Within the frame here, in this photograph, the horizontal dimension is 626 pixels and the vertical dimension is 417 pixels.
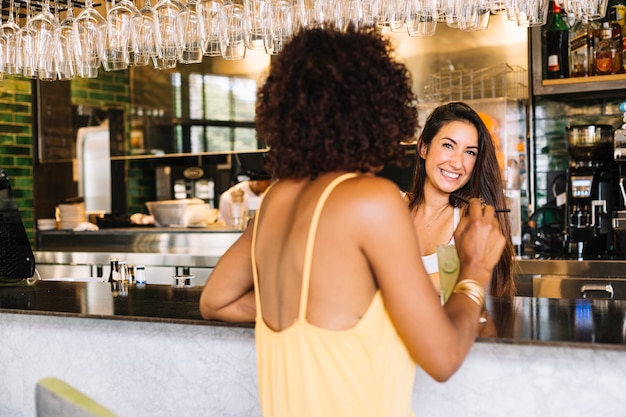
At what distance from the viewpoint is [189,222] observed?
18.9ft

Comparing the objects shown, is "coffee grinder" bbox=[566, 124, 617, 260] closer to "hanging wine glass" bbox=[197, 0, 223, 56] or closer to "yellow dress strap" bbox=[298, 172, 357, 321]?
"hanging wine glass" bbox=[197, 0, 223, 56]

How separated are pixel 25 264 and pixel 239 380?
125cm

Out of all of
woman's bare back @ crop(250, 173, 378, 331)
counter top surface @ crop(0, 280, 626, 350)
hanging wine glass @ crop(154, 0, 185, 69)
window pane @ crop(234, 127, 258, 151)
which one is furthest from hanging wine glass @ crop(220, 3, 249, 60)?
window pane @ crop(234, 127, 258, 151)

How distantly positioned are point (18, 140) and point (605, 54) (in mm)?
4331

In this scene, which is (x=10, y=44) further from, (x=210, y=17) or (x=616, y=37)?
(x=616, y=37)

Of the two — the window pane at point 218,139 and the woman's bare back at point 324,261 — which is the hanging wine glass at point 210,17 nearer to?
the woman's bare back at point 324,261

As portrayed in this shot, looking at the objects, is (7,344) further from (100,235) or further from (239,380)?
(100,235)

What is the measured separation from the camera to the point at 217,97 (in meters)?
6.09

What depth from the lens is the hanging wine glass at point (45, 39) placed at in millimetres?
3021

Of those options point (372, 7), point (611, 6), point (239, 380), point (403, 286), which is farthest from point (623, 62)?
point (403, 286)

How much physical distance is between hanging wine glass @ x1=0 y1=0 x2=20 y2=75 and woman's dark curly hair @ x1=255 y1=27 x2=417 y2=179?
2111 millimetres

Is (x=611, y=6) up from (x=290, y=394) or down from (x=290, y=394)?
up

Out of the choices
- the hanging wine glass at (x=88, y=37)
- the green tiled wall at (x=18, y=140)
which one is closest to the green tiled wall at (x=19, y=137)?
the green tiled wall at (x=18, y=140)

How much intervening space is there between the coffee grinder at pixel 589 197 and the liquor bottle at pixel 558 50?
12.9 inches
